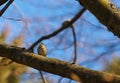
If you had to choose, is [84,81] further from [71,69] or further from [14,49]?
[14,49]

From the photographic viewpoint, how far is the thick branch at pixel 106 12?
1367 mm

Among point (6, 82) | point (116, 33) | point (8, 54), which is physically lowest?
point (6, 82)

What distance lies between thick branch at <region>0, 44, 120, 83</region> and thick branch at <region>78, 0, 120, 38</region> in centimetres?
17

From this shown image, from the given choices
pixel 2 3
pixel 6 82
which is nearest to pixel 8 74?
pixel 6 82

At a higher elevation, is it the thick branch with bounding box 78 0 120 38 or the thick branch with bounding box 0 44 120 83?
the thick branch with bounding box 78 0 120 38

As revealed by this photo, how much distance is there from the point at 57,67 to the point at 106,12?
10.3 inches

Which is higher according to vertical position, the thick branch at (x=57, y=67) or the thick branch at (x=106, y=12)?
the thick branch at (x=106, y=12)

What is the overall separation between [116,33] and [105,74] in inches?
6.2

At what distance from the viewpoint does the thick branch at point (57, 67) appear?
1308 mm

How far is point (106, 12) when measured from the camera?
1.39m

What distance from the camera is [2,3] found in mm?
1480

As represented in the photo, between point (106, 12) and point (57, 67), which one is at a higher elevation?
point (106, 12)

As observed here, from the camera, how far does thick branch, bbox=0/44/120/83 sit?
4.29 feet

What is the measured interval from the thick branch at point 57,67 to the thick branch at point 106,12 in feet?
0.55
